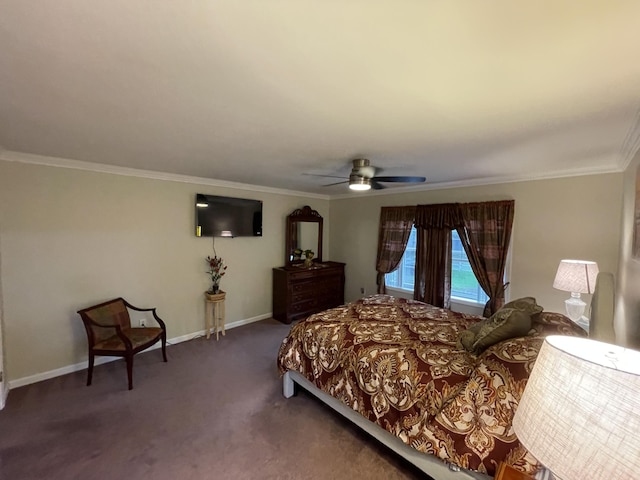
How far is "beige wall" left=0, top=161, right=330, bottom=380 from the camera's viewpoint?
2.80 m

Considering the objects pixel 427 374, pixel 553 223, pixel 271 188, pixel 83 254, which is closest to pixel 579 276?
pixel 553 223

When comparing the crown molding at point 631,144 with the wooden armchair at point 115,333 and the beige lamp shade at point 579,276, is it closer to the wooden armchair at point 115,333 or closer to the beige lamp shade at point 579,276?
the beige lamp shade at point 579,276

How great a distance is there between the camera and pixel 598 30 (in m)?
0.98

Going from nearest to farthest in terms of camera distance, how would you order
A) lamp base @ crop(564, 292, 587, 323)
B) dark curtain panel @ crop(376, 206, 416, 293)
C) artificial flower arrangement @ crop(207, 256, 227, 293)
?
1. lamp base @ crop(564, 292, 587, 323)
2. artificial flower arrangement @ crop(207, 256, 227, 293)
3. dark curtain panel @ crop(376, 206, 416, 293)

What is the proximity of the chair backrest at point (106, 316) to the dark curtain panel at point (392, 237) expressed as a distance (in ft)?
12.5

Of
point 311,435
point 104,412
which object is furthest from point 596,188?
point 104,412

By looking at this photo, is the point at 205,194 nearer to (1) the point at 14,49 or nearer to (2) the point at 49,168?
(2) the point at 49,168

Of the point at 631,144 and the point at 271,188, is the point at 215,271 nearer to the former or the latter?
the point at 271,188

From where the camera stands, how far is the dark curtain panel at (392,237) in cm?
456

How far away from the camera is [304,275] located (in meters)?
4.88

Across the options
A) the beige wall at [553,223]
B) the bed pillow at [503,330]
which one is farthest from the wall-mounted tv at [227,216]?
the bed pillow at [503,330]

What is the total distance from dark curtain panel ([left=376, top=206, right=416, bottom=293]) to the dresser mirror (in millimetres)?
1316

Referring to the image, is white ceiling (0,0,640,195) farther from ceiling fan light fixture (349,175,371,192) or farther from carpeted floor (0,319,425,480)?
carpeted floor (0,319,425,480)

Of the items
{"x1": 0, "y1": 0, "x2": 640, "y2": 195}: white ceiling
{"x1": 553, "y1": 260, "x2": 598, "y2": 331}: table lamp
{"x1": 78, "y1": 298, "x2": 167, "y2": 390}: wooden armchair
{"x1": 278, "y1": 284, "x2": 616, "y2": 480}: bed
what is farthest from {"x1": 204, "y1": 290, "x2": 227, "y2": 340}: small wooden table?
{"x1": 553, "y1": 260, "x2": 598, "y2": 331}: table lamp
